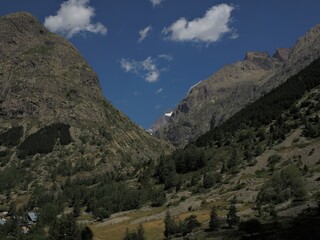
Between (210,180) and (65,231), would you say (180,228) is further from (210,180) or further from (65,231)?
(210,180)

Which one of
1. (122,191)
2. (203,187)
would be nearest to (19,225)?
(122,191)

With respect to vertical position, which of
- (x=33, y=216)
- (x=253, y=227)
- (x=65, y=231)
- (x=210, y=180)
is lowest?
(x=253, y=227)

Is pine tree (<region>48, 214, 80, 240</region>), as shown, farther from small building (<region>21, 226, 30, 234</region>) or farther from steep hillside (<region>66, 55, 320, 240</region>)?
small building (<region>21, 226, 30, 234</region>)

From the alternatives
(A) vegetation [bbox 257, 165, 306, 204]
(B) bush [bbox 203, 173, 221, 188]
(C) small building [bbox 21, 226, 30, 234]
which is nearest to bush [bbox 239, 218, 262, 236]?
(A) vegetation [bbox 257, 165, 306, 204]

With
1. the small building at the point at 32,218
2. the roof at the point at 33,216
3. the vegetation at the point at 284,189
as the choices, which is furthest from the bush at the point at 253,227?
the roof at the point at 33,216

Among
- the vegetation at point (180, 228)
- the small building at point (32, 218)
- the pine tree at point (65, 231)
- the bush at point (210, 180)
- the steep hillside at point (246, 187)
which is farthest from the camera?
the small building at point (32, 218)

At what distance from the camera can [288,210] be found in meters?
76.9

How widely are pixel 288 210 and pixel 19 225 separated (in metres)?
89.6

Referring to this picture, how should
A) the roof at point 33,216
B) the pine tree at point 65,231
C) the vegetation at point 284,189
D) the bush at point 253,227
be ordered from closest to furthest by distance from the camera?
the bush at point 253,227 < the pine tree at point 65,231 < the vegetation at point 284,189 < the roof at point 33,216

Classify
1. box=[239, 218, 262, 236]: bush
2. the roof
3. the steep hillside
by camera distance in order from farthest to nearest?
the roof
the steep hillside
box=[239, 218, 262, 236]: bush

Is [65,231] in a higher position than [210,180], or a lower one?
lower

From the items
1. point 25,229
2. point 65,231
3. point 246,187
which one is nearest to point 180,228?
point 65,231

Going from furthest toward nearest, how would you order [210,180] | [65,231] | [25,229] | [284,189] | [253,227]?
[210,180] < [25,229] < [284,189] < [65,231] < [253,227]

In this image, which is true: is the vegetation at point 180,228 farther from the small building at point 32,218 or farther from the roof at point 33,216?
the roof at point 33,216
